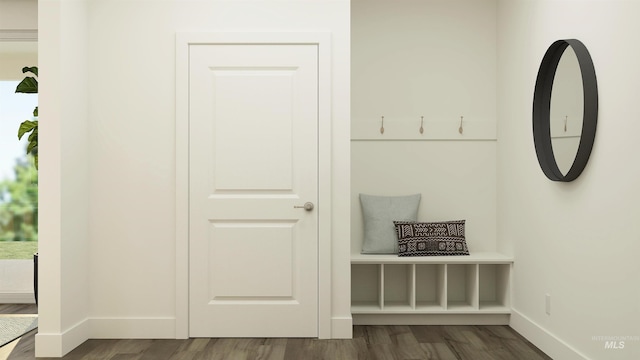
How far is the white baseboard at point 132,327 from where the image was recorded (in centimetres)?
375

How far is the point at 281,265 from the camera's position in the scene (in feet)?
12.3

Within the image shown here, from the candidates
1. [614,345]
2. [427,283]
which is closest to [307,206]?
[427,283]

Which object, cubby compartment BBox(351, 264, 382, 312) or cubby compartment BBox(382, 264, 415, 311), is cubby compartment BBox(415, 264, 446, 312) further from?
cubby compartment BBox(351, 264, 382, 312)

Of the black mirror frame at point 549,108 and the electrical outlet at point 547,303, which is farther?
the electrical outlet at point 547,303

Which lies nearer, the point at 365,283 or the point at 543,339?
the point at 543,339

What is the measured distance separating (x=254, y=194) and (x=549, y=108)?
6.30ft

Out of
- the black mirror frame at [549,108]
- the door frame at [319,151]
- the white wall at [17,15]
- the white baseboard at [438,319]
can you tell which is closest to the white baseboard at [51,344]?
the door frame at [319,151]

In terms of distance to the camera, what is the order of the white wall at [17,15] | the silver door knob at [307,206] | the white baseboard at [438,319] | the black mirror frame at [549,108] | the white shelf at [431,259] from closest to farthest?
the black mirror frame at [549,108] → the silver door knob at [307,206] → the white shelf at [431,259] → the white baseboard at [438,319] → the white wall at [17,15]

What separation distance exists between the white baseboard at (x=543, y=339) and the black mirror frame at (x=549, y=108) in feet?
3.04

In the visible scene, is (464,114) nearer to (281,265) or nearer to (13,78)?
(281,265)

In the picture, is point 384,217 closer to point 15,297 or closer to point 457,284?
point 457,284

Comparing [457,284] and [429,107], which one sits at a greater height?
[429,107]

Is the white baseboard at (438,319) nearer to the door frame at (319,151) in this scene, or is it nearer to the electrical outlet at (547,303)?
the door frame at (319,151)

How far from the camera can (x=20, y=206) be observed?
498 centimetres
